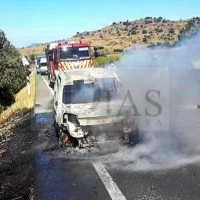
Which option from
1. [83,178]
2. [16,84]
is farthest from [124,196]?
[16,84]

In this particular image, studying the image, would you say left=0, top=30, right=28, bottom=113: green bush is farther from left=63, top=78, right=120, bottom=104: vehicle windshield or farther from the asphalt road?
the asphalt road

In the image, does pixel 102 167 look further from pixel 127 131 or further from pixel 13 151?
pixel 13 151

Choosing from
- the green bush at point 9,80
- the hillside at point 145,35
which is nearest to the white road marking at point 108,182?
the green bush at point 9,80

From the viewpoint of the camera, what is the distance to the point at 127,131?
959 centimetres

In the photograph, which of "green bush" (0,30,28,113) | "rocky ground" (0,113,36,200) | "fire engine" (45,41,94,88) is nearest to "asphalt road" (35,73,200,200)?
"rocky ground" (0,113,36,200)

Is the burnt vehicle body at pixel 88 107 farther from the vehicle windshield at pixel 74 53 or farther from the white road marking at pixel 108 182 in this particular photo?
the vehicle windshield at pixel 74 53

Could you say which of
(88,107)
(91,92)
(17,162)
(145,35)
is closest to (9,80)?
(91,92)

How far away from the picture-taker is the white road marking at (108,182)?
6441 mm

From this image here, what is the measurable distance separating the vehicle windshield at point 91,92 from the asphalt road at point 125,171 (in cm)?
152

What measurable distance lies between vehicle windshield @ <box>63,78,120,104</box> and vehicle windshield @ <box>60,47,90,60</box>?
868 cm

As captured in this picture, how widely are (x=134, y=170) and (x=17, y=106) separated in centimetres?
1316

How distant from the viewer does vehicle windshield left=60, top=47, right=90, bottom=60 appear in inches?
773

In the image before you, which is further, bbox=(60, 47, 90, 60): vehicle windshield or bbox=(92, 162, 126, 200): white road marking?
bbox=(60, 47, 90, 60): vehicle windshield

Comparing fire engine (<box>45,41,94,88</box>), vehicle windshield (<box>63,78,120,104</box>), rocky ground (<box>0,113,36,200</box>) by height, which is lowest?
rocky ground (<box>0,113,36,200</box>)
